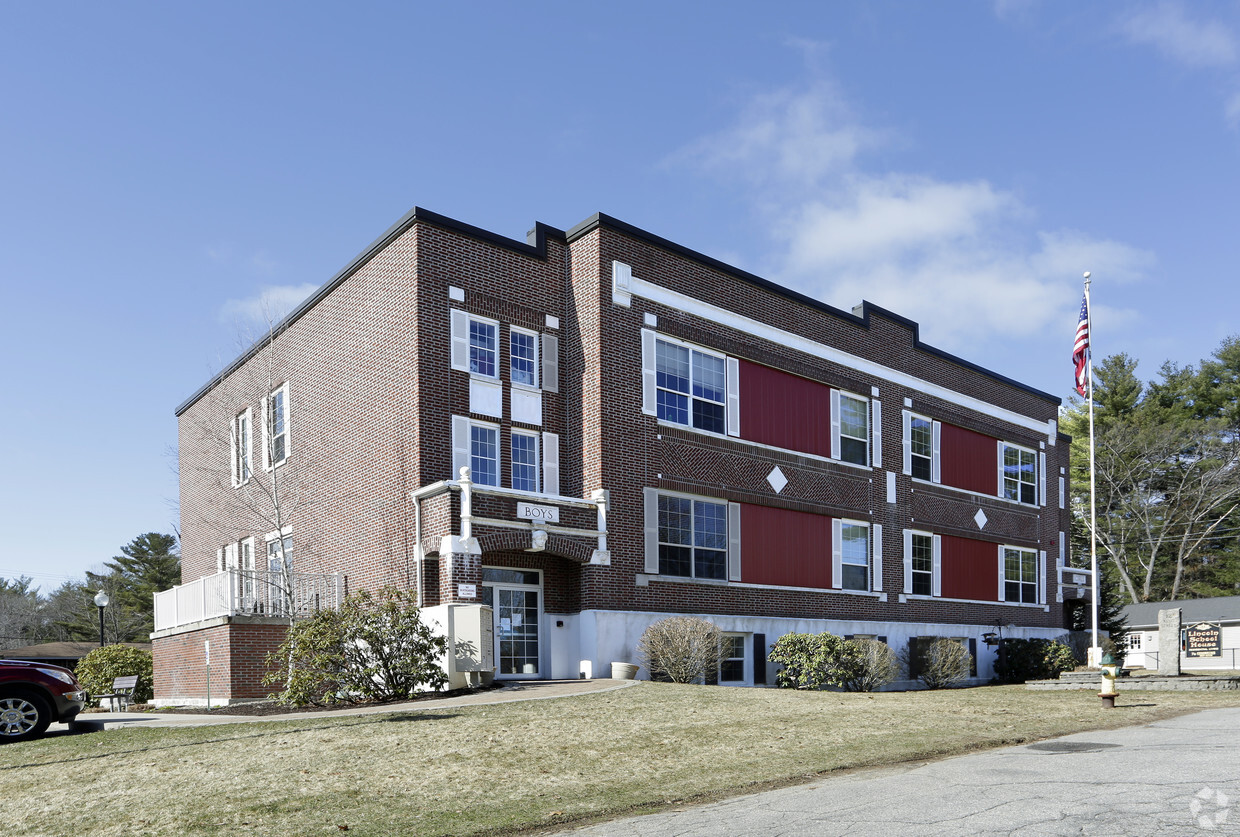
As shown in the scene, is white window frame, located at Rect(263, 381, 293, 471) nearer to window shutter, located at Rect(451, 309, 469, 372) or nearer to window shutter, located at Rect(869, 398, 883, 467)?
window shutter, located at Rect(451, 309, 469, 372)

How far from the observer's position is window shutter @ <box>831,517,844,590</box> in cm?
2944

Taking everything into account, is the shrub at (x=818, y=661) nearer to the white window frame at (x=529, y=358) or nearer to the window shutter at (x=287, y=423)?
the white window frame at (x=529, y=358)

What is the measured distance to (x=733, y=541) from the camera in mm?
26469

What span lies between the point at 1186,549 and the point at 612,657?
5077 cm

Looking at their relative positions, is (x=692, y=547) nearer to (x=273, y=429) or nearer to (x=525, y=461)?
(x=525, y=461)

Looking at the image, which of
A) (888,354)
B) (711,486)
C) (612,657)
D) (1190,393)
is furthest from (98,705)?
(1190,393)

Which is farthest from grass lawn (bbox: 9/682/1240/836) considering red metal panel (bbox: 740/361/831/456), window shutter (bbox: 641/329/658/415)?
red metal panel (bbox: 740/361/831/456)

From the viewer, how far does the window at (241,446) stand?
30.5 metres

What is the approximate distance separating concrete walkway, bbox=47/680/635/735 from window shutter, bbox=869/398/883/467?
13886 mm

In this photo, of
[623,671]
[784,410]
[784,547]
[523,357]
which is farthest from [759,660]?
[523,357]

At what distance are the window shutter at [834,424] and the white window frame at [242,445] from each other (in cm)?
1629

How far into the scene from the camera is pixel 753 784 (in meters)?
11.5

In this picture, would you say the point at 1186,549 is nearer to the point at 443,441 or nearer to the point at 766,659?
the point at 766,659

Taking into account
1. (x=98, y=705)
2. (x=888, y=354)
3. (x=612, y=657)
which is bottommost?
(x=98, y=705)
